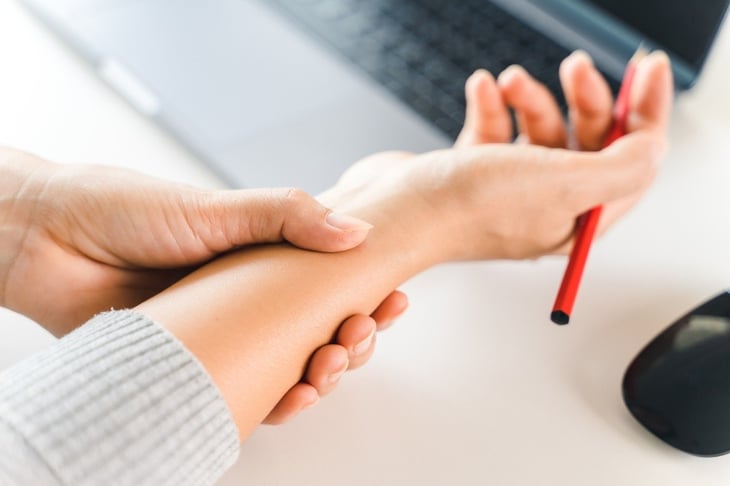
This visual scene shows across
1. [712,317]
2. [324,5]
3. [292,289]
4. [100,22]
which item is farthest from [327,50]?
[712,317]

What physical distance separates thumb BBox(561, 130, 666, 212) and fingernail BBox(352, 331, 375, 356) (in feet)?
0.69

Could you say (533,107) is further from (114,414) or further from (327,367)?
(114,414)

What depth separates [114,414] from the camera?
0.38m

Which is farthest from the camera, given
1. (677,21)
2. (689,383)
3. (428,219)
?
(677,21)

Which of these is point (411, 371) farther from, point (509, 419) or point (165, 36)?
point (165, 36)

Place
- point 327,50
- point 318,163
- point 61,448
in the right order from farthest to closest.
→ point 327,50 < point 318,163 < point 61,448

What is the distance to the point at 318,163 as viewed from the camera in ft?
2.18

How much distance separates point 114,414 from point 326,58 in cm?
48

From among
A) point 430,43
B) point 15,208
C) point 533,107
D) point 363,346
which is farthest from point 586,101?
point 15,208

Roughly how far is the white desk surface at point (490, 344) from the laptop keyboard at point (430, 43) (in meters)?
0.17

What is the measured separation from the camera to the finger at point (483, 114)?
0.68 metres

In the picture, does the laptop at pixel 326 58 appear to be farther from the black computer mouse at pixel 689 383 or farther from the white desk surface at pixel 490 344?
the black computer mouse at pixel 689 383

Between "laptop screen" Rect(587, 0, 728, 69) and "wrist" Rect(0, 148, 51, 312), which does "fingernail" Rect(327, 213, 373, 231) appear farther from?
"laptop screen" Rect(587, 0, 728, 69)

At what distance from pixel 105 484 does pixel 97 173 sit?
249 millimetres
